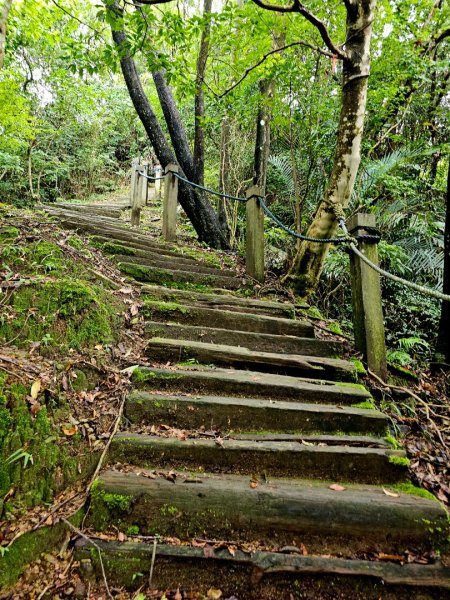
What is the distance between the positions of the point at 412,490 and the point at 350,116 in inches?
154

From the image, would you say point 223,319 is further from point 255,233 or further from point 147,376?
point 255,233

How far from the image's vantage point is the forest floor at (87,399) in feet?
5.04

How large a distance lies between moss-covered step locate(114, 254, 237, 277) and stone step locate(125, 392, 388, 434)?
2.11 m

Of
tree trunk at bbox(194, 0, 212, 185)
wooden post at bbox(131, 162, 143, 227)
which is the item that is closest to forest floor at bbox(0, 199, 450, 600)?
tree trunk at bbox(194, 0, 212, 185)

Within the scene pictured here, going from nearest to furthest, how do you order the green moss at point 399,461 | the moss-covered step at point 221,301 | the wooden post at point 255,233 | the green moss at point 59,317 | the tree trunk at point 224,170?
the green moss at point 399,461 → the green moss at point 59,317 → the moss-covered step at point 221,301 → the wooden post at point 255,233 → the tree trunk at point 224,170

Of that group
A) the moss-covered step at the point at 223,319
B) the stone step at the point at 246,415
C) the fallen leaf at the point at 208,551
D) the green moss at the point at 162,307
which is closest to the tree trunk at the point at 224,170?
the moss-covered step at the point at 223,319

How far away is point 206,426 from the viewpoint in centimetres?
233

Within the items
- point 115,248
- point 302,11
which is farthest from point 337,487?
point 302,11

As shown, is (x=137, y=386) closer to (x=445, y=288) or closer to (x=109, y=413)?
(x=109, y=413)

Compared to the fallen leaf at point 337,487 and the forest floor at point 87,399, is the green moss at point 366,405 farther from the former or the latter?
the fallen leaf at point 337,487

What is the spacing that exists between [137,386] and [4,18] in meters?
2.56

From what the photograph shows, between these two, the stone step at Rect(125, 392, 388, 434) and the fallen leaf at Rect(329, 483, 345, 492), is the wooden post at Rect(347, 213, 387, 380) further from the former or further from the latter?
the fallen leaf at Rect(329, 483, 345, 492)

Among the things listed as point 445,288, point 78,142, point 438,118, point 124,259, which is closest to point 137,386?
point 124,259

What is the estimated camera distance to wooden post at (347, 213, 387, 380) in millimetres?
3250
